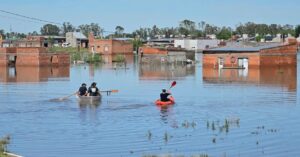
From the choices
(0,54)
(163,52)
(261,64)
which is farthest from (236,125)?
(163,52)

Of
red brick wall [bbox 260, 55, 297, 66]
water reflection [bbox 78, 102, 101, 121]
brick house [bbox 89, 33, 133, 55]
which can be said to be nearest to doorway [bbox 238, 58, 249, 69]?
red brick wall [bbox 260, 55, 297, 66]

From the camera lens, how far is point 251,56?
85562 millimetres

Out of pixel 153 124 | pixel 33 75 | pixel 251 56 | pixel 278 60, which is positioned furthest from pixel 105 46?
pixel 153 124

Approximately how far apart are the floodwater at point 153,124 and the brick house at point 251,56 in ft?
126

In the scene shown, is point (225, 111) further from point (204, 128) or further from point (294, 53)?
point (294, 53)

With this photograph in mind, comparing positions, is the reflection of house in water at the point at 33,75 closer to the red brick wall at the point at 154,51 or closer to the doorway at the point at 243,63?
the doorway at the point at 243,63

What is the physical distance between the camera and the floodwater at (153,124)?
22.0 meters

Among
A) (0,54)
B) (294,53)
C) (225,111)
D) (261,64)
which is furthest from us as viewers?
Result: (0,54)

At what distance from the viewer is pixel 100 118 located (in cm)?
3102

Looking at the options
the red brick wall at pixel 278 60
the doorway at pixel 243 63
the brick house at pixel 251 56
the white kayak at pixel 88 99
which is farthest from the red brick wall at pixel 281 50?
the white kayak at pixel 88 99

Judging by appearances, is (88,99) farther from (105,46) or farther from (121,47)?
(121,47)

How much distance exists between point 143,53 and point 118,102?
8069 centimetres

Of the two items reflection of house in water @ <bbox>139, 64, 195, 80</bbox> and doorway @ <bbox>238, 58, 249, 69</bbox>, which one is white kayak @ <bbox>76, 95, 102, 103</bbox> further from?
doorway @ <bbox>238, 58, 249, 69</bbox>

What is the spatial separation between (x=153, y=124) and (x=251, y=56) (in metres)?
58.8
